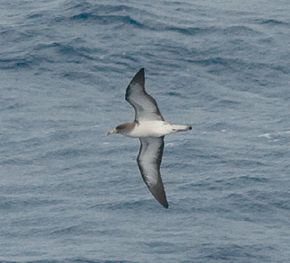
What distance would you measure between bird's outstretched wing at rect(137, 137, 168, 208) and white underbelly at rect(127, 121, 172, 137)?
1.59 meters

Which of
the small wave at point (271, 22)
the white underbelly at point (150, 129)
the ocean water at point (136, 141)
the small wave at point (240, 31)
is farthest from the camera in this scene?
the small wave at point (271, 22)

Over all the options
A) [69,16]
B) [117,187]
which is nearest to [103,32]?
[69,16]

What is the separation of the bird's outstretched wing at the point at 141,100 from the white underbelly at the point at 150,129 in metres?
0.19

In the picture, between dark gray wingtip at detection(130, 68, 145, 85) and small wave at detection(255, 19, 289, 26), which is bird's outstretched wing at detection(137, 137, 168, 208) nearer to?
dark gray wingtip at detection(130, 68, 145, 85)

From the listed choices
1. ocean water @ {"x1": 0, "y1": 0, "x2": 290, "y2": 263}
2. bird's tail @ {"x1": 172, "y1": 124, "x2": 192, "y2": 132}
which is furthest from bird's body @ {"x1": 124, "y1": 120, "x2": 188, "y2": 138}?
ocean water @ {"x1": 0, "y1": 0, "x2": 290, "y2": 263}

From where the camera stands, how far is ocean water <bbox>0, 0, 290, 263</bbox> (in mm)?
66688

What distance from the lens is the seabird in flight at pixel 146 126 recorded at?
51.9 m

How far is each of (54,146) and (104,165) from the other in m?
3.09

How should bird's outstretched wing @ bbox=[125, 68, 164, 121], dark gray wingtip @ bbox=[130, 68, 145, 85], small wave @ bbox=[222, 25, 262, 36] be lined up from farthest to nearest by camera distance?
small wave @ bbox=[222, 25, 262, 36]
bird's outstretched wing @ bbox=[125, 68, 164, 121]
dark gray wingtip @ bbox=[130, 68, 145, 85]

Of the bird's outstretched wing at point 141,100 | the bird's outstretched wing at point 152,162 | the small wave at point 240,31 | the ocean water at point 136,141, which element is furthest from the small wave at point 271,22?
the bird's outstretched wing at point 141,100

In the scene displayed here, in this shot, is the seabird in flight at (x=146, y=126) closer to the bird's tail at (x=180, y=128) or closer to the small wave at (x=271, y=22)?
the bird's tail at (x=180, y=128)

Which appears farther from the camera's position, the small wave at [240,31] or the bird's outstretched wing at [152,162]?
the small wave at [240,31]

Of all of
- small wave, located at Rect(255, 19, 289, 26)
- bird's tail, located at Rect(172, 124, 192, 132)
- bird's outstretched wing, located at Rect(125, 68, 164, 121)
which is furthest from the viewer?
small wave, located at Rect(255, 19, 289, 26)

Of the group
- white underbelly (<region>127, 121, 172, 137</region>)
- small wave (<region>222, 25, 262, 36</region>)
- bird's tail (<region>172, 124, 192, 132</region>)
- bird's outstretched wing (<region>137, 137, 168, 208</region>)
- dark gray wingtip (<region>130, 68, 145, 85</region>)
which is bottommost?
small wave (<region>222, 25, 262, 36</region>)
